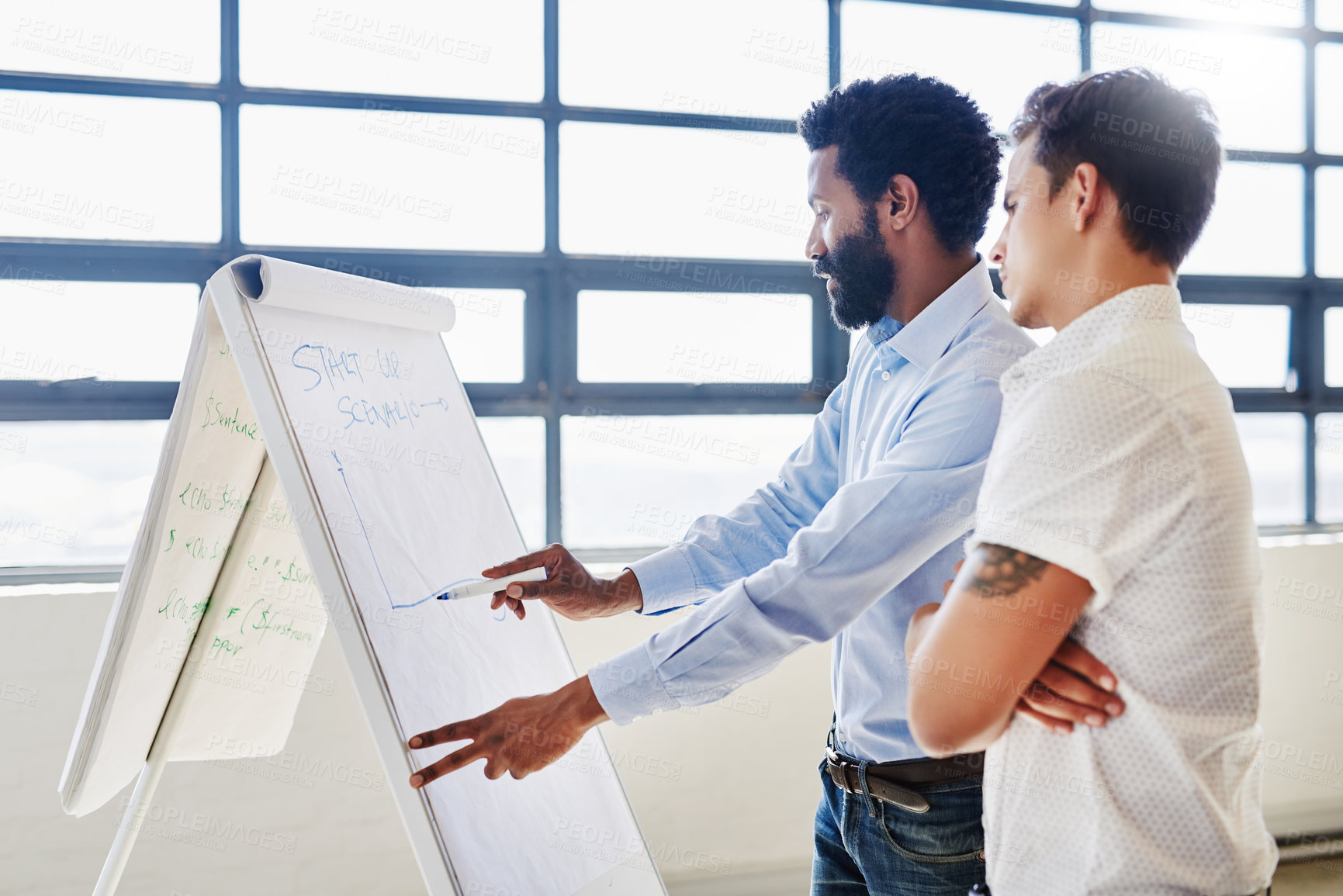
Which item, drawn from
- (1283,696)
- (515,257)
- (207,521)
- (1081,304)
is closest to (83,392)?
(515,257)

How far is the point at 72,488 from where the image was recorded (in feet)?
7.24

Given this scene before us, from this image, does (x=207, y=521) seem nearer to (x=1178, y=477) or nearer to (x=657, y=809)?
(x=1178, y=477)

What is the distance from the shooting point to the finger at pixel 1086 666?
26.5 inches

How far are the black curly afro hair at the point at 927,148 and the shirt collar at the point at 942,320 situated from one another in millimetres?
81

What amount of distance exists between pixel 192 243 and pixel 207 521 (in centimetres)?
138

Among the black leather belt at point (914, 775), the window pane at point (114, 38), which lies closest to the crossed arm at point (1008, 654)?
the black leather belt at point (914, 775)

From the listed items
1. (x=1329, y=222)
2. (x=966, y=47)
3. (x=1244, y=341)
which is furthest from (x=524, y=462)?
(x=1329, y=222)

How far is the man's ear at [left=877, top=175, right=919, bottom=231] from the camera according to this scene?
48.4 inches

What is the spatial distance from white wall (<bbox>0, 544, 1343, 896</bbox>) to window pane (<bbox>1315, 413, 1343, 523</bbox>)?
78.7 inches

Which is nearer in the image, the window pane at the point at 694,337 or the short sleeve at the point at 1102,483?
the short sleeve at the point at 1102,483

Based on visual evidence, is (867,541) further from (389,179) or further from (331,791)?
(389,179)

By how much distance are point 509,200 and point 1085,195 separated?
6.36 feet

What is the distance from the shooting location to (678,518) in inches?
102

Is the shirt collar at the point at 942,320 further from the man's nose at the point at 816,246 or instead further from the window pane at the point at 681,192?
the window pane at the point at 681,192
